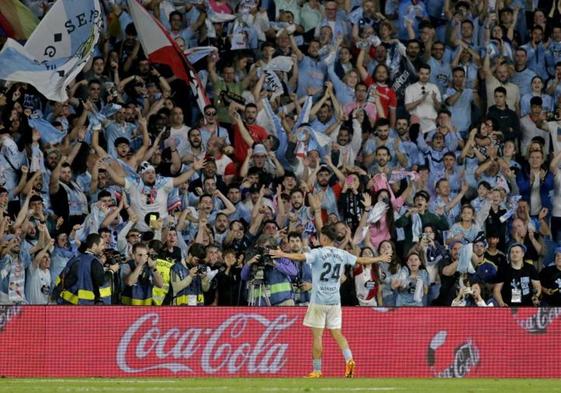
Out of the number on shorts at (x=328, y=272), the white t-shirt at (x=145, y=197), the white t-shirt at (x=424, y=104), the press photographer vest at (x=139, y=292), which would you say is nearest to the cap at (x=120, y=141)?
the white t-shirt at (x=145, y=197)

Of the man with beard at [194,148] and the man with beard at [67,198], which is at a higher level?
the man with beard at [194,148]

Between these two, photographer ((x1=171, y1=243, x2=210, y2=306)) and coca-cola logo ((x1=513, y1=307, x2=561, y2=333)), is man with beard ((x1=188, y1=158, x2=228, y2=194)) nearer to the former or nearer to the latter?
photographer ((x1=171, y1=243, x2=210, y2=306))

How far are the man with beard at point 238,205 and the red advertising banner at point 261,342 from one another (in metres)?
3.60

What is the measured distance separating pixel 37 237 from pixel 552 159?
9.26 meters

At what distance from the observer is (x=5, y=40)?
2714cm

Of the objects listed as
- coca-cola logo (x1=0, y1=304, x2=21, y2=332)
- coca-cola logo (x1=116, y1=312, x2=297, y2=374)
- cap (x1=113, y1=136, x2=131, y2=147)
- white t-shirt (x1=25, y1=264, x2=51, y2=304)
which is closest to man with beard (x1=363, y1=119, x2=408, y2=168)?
cap (x1=113, y1=136, x2=131, y2=147)

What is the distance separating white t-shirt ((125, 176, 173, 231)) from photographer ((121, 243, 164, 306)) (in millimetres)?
2474

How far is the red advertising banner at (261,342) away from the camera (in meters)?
22.4

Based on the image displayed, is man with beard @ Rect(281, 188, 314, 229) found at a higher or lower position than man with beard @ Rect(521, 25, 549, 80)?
lower

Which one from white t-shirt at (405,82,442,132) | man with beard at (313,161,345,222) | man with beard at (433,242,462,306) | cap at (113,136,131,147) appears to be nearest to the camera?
man with beard at (433,242,462,306)

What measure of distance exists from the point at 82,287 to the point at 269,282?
278 centimetres

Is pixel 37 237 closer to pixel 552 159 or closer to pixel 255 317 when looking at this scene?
pixel 255 317

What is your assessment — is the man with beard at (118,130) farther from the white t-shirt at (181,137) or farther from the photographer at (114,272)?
the photographer at (114,272)

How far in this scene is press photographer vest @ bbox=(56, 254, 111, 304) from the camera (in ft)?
72.6
